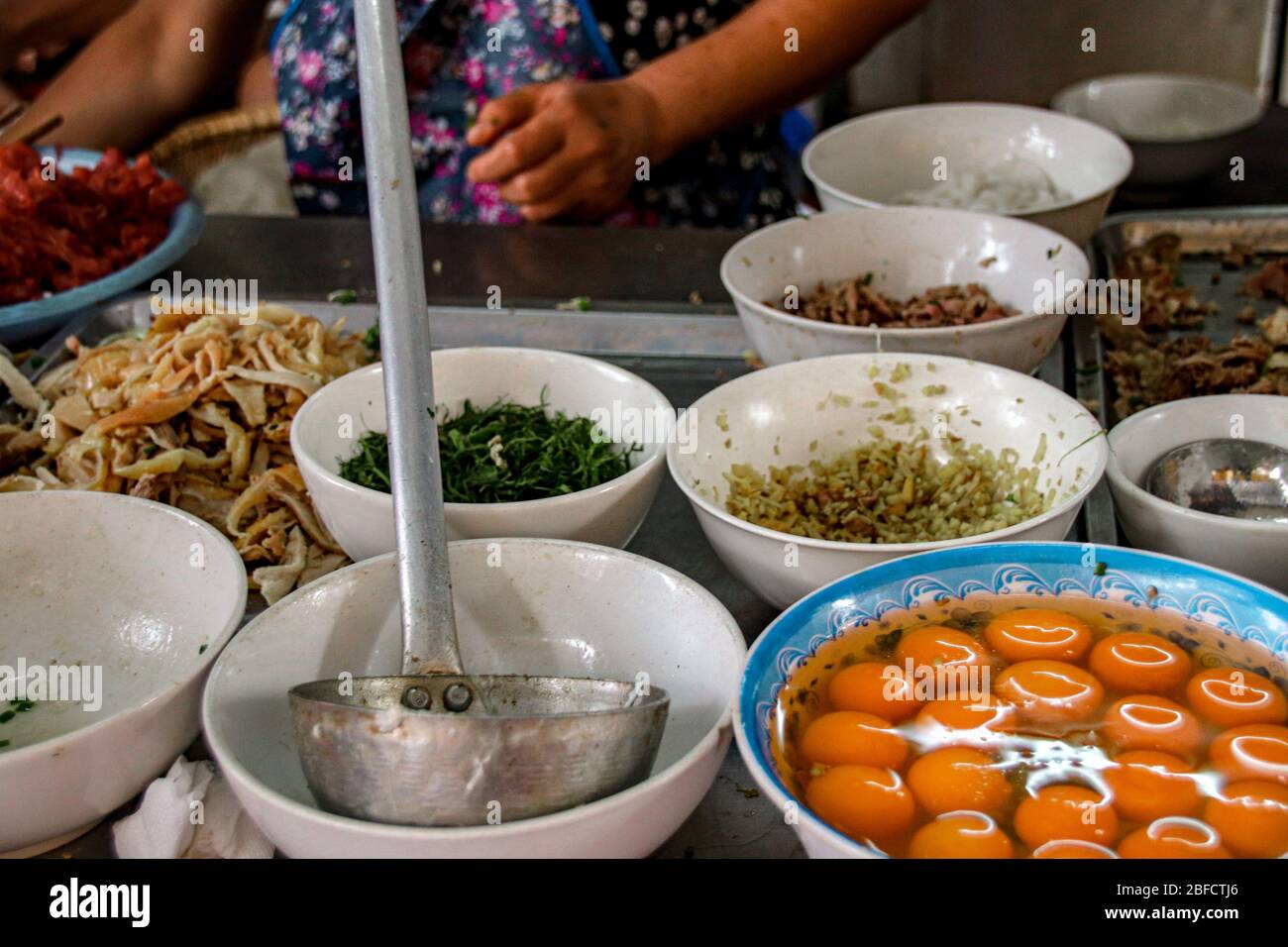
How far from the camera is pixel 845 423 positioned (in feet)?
5.36

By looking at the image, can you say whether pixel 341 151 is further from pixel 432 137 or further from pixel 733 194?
pixel 733 194

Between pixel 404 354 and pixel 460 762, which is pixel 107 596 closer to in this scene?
pixel 404 354

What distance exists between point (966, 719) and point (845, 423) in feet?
1.91

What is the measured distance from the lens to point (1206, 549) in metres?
1.33

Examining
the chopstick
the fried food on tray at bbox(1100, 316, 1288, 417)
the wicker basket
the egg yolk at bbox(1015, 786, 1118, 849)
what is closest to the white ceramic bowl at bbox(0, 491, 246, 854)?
the egg yolk at bbox(1015, 786, 1118, 849)

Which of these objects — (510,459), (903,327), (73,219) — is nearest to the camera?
(510,459)

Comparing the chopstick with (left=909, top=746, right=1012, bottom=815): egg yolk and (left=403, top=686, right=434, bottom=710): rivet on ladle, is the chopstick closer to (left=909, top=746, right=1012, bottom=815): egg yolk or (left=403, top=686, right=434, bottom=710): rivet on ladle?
(left=403, top=686, right=434, bottom=710): rivet on ladle

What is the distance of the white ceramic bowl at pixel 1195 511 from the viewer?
1298mm

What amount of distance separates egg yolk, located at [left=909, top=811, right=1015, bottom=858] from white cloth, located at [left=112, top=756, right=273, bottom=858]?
620 mm

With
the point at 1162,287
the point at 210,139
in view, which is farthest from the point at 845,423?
the point at 210,139

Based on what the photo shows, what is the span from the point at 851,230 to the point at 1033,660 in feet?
3.53
